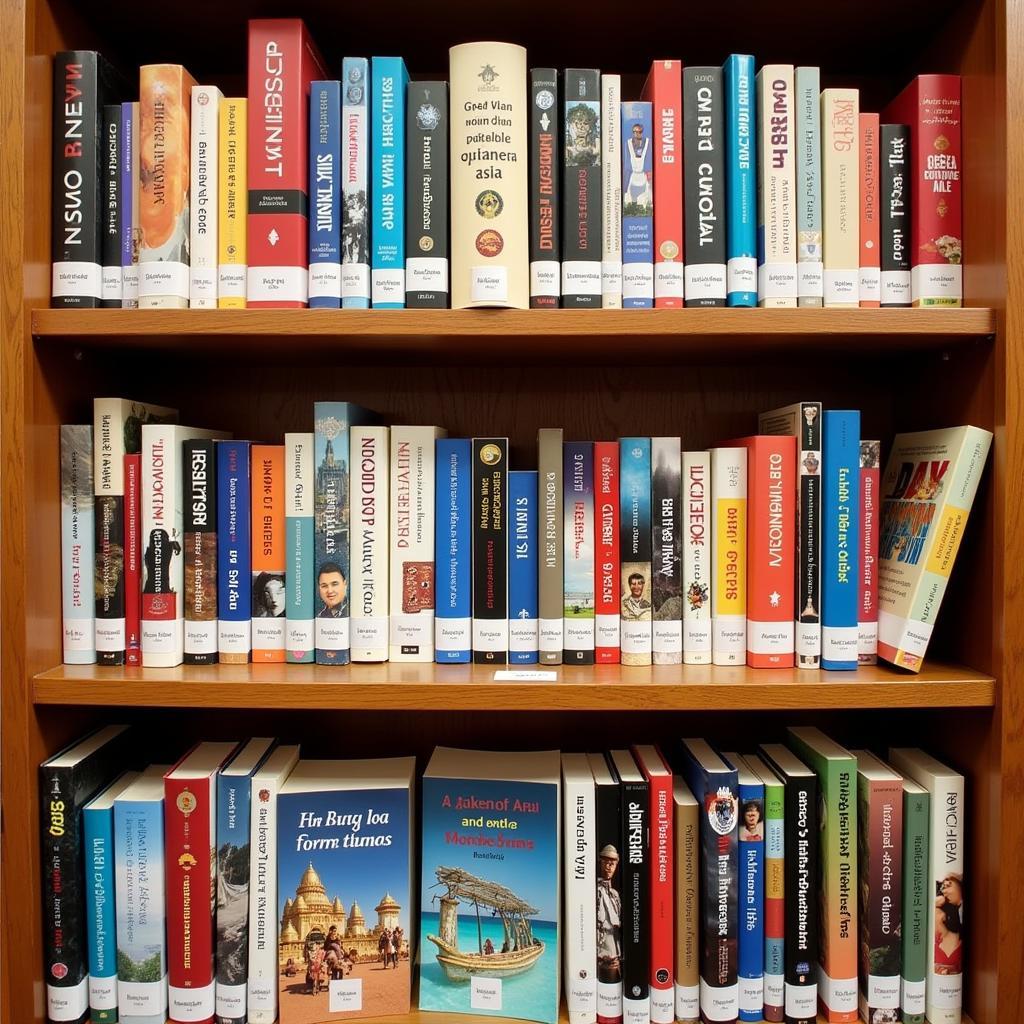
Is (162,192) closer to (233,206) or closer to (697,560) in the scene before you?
(233,206)

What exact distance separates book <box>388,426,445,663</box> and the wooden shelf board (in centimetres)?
10

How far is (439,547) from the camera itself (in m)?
1.01

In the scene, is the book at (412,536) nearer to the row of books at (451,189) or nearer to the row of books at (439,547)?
the row of books at (439,547)

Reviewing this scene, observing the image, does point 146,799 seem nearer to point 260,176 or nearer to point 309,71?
point 260,176

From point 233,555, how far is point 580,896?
0.61m

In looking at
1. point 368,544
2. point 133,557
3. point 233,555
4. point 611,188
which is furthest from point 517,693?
point 611,188

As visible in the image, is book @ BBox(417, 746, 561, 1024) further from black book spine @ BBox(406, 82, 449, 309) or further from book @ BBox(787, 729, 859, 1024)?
black book spine @ BBox(406, 82, 449, 309)

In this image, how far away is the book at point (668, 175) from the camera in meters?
0.97

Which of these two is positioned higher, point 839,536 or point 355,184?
point 355,184

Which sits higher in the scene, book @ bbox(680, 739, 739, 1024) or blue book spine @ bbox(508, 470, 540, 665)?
blue book spine @ bbox(508, 470, 540, 665)

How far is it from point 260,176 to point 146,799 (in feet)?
2.55

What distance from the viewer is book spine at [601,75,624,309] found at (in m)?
0.97

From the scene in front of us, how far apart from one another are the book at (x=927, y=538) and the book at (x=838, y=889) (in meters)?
0.17

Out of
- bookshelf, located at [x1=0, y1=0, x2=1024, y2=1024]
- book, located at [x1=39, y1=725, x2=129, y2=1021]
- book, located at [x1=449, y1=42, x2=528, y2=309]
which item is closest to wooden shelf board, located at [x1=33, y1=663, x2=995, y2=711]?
bookshelf, located at [x1=0, y1=0, x2=1024, y2=1024]
